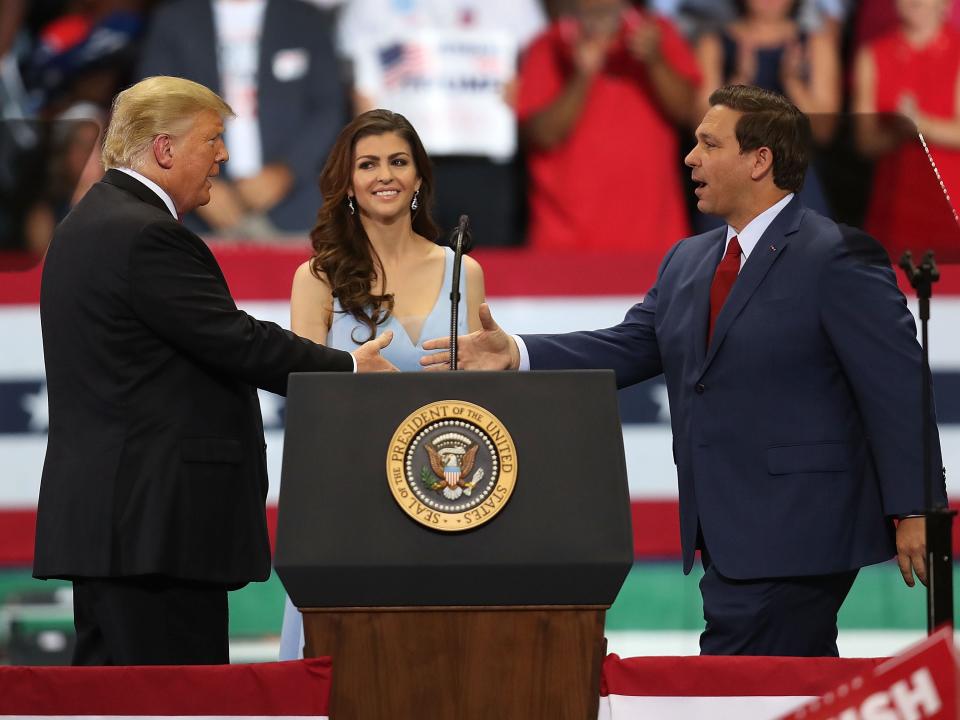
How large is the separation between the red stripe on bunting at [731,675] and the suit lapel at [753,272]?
0.65 m

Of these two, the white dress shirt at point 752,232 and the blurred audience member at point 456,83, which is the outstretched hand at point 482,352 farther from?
the blurred audience member at point 456,83

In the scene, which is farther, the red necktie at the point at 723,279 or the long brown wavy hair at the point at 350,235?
the long brown wavy hair at the point at 350,235

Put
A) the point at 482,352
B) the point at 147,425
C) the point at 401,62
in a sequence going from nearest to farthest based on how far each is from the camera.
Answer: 1. the point at 147,425
2. the point at 482,352
3. the point at 401,62

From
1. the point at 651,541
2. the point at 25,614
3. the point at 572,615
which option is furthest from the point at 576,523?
the point at 25,614

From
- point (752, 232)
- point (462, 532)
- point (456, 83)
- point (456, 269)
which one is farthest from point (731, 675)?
point (456, 83)

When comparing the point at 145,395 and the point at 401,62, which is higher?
the point at 401,62

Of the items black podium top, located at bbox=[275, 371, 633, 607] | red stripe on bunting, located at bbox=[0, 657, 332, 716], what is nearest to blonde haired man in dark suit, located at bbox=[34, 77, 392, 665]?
red stripe on bunting, located at bbox=[0, 657, 332, 716]

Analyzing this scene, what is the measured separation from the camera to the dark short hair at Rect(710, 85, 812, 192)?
102 inches

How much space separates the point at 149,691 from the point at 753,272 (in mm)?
1266

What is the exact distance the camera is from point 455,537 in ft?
5.75

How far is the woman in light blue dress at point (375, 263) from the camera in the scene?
9.48 ft

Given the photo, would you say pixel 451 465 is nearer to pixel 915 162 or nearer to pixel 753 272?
pixel 753 272

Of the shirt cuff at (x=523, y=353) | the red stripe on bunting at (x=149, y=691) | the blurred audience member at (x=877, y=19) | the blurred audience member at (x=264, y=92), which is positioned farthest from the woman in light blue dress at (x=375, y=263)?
the blurred audience member at (x=877, y=19)

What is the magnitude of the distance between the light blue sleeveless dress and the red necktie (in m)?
0.55
